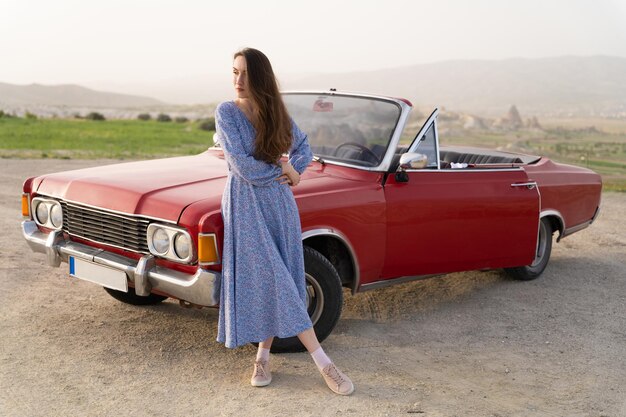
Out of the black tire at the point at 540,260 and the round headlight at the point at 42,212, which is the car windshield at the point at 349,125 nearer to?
the round headlight at the point at 42,212

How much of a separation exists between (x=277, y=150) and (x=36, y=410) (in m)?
1.92

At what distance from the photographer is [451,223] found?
568 cm

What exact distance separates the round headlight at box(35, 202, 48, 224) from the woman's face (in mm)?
1937

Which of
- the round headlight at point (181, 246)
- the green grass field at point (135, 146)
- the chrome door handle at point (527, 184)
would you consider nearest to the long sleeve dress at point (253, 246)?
the round headlight at point (181, 246)

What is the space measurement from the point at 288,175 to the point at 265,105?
1.47 ft

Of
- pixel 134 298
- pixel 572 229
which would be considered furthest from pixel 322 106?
pixel 572 229

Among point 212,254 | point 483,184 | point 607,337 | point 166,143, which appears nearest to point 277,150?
point 212,254

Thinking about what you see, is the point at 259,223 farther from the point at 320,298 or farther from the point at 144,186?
the point at 144,186

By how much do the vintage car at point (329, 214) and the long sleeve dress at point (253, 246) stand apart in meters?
0.14

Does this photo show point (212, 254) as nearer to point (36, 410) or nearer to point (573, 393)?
point (36, 410)

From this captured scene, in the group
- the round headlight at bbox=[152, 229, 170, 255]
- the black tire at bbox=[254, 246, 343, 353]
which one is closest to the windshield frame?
A: the black tire at bbox=[254, 246, 343, 353]

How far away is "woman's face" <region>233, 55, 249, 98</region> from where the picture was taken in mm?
4180

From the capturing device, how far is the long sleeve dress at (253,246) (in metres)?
4.21

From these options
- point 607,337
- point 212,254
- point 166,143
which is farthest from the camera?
point 166,143
